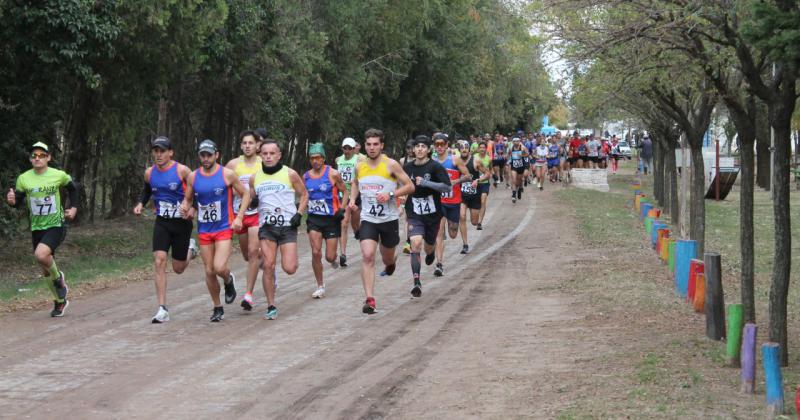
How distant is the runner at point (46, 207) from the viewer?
12633 millimetres

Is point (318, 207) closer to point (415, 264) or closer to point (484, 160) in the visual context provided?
point (415, 264)

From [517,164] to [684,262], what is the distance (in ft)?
63.2

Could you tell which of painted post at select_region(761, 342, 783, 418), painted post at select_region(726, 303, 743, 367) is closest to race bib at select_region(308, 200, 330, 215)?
painted post at select_region(726, 303, 743, 367)

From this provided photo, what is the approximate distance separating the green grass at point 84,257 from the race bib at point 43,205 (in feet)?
7.02

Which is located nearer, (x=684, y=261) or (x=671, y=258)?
(x=684, y=261)

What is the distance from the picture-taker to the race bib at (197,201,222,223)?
12.1 m

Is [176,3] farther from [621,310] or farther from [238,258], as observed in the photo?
[621,310]

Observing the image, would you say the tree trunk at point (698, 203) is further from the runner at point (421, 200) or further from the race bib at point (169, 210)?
the race bib at point (169, 210)

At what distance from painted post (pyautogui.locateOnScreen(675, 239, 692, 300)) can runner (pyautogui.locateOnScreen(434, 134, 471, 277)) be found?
3.68 m

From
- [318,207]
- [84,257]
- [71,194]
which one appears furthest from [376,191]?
[84,257]

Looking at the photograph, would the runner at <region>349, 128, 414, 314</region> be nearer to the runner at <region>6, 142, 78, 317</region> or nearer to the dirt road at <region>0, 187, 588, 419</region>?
the dirt road at <region>0, 187, 588, 419</region>

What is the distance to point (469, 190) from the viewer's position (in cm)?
2070

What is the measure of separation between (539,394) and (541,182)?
31865 mm

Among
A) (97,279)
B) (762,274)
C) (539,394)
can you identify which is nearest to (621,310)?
(539,394)
